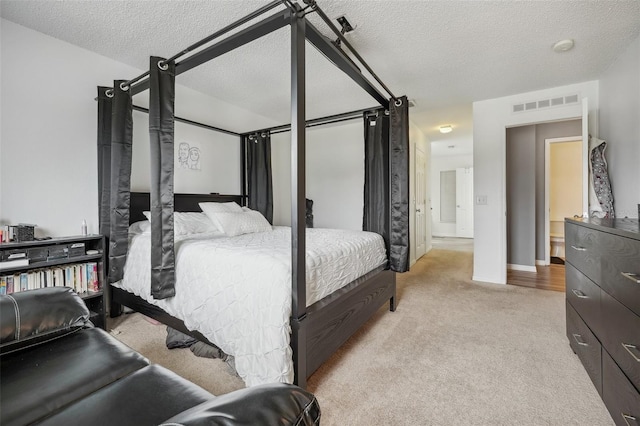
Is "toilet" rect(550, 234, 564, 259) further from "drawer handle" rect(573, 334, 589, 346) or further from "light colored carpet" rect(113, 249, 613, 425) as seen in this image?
"drawer handle" rect(573, 334, 589, 346)

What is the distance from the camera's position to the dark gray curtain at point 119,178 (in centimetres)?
231

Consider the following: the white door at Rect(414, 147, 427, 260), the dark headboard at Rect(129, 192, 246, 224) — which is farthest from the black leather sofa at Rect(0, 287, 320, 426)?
the white door at Rect(414, 147, 427, 260)

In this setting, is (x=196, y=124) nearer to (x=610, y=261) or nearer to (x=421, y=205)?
(x=610, y=261)

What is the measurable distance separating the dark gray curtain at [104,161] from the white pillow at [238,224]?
96cm

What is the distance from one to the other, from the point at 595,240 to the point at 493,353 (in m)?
1.04

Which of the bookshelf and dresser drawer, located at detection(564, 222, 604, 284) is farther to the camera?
the bookshelf

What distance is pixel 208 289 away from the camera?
1.76m

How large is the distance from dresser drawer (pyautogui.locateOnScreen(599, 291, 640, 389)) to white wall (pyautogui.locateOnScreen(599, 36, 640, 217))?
1.75 m

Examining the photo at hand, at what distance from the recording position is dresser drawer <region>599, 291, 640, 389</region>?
1092 millimetres

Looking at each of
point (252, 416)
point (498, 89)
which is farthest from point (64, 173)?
point (498, 89)

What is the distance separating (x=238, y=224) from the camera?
110 inches

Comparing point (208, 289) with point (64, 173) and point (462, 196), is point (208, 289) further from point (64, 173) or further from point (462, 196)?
point (462, 196)

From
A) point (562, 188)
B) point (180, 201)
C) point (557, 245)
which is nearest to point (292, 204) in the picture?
point (180, 201)

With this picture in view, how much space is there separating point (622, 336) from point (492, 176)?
293 cm
